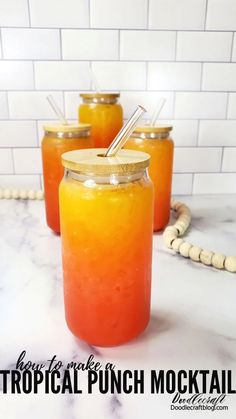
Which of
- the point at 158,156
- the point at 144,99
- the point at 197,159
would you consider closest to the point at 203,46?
the point at 144,99

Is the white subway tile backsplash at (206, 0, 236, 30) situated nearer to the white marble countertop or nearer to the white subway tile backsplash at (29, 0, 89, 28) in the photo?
the white subway tile backsplash at (29, 0, 89, 28)

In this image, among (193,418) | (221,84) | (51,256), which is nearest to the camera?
(193,418)

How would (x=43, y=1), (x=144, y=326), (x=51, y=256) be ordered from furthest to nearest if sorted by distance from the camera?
1. (x=43, y=1)
2. (x=51, y=256)
3. (x=144, y=326)

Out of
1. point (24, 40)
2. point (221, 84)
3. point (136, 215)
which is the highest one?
point (24, 40)

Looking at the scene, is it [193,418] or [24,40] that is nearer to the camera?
[193,418]

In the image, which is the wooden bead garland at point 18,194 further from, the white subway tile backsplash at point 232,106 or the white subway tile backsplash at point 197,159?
the white subway tile backsplash at point 232,106

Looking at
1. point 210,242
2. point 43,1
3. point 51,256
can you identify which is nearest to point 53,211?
point 51,256

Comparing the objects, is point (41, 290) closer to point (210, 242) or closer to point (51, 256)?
point (51, 256)
